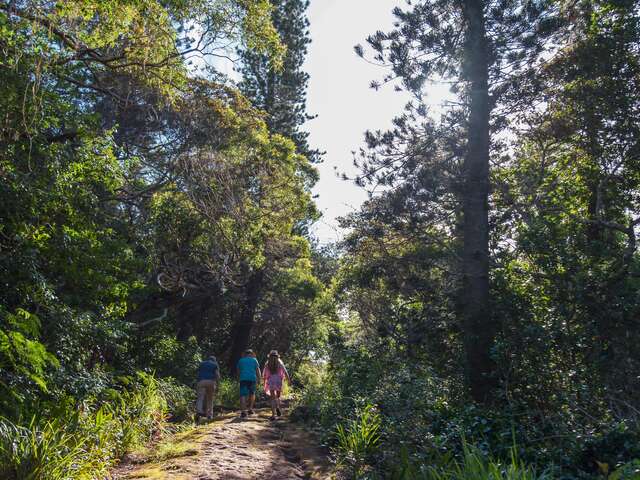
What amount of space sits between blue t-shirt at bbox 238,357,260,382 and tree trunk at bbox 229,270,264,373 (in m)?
10.8

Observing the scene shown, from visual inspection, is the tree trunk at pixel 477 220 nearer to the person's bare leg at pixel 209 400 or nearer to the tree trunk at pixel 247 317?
the person's bare leg at pixel 209 400

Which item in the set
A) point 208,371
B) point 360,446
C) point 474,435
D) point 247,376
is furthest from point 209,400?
point 474,435

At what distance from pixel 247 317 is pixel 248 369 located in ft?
38.0

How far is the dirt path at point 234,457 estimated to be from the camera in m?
6.26

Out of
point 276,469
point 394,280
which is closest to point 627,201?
point 394,280

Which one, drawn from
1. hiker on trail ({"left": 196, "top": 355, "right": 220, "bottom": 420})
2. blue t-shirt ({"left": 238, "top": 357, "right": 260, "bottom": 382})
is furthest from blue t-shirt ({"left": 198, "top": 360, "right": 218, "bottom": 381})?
blue t-shirt ({"left": 238, "top": 357, "right": 260, "bottom": 382})

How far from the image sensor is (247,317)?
23344mm

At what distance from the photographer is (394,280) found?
1337cm

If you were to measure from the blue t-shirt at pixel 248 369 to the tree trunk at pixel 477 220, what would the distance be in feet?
15.7

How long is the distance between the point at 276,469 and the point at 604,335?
216 inches

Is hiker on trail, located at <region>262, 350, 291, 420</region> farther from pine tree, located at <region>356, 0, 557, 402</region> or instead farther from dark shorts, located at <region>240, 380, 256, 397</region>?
pine tree, located at <region>356, 0, 557, 402</region>

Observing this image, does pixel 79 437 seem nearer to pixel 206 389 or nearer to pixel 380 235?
pixel 206 389

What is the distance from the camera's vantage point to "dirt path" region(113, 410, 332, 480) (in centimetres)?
626

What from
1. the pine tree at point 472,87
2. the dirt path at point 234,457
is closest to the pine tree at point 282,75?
the pine tree at point 472,87
